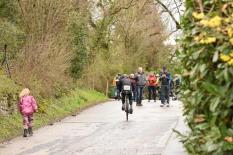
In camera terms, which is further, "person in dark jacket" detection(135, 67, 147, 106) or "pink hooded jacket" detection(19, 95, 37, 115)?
"person in dark jacket" detection(135, 67, 147, 106)

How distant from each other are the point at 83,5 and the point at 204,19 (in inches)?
1307

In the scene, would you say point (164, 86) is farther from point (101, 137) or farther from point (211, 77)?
point (211, 77)

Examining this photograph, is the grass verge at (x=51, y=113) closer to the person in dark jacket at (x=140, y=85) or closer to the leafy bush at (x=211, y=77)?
the person in dark jacket at (x=140, y=85)

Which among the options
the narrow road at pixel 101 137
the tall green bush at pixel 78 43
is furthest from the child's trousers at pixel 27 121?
the tall green bush at pixel 78 43

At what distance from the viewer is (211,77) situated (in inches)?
159

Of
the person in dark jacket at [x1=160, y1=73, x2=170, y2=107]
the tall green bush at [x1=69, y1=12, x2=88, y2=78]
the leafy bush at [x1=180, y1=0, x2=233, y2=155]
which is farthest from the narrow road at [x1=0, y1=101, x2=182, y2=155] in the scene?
the tall green bush at [x1=69, y1=12, x2=88, y2=78]

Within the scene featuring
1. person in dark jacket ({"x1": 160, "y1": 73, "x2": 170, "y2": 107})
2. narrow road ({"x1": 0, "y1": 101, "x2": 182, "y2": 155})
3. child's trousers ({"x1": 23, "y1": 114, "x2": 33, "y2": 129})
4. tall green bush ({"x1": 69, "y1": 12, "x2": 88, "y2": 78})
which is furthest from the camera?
tall green bush ({"x1": 69, "y1": 12, "x2": 88, "y2": 78})

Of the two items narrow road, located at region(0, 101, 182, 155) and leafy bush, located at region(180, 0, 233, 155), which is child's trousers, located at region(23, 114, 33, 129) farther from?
leafy bush, located at region(180, 0, 233, 155)

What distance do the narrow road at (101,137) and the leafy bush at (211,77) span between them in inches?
360

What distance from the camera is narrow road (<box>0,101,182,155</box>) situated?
14.5 m

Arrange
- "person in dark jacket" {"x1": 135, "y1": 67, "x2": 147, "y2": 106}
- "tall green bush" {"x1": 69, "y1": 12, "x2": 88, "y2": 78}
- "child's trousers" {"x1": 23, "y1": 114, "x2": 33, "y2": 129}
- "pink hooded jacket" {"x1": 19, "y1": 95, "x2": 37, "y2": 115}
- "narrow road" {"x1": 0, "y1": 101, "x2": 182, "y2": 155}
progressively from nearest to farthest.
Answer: "narrow road" {"x1": 0, "y1": 101, "x2": 182, "y2": 155}, "child's trousers" {"x1": 23, "y1": 114, "x2": 33, "y2": 129}, "pink hooded jacket" {"x1": 19, "y1": 95, "x2": 37, "y2": 115}, "person in dark jacket" {"x1": 135, "y1": 67, "x2": 147, "y2": 106}, "tall green bush" {"x1": 69, "y1": 12, "x2": 88, "y2": 78}

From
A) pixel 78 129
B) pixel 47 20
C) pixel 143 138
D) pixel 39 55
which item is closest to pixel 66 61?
pixel 47 20

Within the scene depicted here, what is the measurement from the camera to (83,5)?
3659 centimetres

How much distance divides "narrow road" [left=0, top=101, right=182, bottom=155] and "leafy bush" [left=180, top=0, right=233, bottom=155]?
9.15 metres
